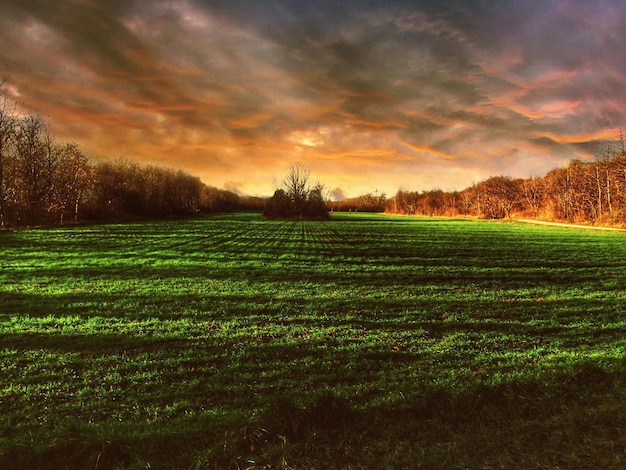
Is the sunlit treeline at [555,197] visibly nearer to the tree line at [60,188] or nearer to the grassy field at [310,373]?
the grassy field at [310,373]

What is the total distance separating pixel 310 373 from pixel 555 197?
88.9 m

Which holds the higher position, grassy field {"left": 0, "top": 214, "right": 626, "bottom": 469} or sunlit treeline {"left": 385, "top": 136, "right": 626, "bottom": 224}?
sunlit treeline {"left": 385, "top": 136, "right": 626, "bottom": 224}

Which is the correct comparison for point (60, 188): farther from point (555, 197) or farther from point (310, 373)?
point (555, 197)

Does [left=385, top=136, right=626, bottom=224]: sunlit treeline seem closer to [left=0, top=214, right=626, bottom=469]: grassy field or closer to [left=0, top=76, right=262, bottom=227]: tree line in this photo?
[left=0, top=214, right=626, bottom=469]: grassy field

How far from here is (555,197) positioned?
76875 mm

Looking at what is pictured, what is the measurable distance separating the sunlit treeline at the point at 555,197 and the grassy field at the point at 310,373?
5782 centimetres

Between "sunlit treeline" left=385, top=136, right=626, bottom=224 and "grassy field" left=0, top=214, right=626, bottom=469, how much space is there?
57823mm

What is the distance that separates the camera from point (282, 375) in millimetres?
5957

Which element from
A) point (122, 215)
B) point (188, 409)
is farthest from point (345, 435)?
point (122, 215)

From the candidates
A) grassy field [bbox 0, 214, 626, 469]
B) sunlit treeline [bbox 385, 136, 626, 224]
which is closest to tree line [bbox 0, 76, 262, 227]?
grassy field [bbox 0, 214, 626, 469]

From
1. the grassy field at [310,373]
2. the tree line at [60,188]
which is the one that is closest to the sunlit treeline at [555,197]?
the grassy field at [310,373]

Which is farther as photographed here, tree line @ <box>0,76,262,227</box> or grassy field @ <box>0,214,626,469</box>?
tree line @ <box>0,76,262,227</box>

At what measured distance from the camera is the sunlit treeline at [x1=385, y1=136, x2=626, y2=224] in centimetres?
5847

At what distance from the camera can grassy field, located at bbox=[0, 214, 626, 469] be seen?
3.58 m
